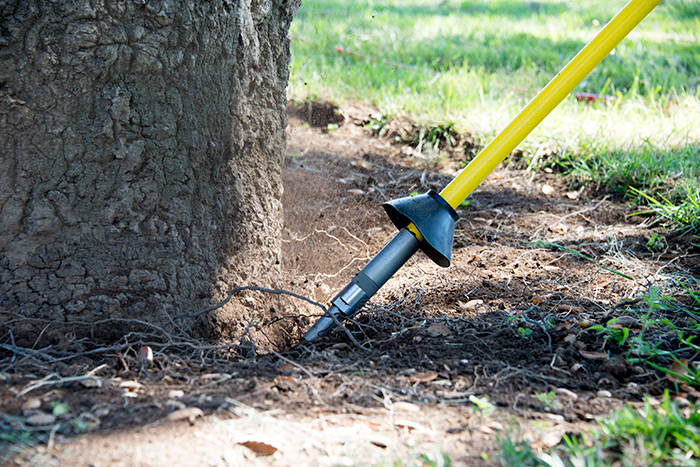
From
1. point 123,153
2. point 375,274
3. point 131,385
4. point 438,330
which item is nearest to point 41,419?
point 131,385

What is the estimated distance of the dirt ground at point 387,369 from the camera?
1224 mm

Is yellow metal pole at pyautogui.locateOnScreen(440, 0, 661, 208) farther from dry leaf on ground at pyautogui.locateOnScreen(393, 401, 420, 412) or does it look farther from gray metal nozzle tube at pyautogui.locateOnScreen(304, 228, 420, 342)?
dry leaf on ground at pyautogui.locateOnScreen(393, 401, 420, 412)

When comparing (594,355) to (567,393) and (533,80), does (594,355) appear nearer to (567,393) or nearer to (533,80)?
(567,393)

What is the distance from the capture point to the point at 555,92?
5.98ft

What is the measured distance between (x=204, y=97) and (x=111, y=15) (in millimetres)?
324

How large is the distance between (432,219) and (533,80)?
9.80ft

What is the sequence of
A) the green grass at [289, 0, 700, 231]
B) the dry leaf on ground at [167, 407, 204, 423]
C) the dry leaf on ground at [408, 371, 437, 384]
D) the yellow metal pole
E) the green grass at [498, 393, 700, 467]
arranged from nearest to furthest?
1. the green grass at [498, 393, 700, 467]
2. the dry leaf on ground at [167, 407, 204, 423]
3. the dry leaf on ground at [408, 371, 437, 384]
4. the yellow metal pole
5. the green grass at [289, 0, 700, 231]

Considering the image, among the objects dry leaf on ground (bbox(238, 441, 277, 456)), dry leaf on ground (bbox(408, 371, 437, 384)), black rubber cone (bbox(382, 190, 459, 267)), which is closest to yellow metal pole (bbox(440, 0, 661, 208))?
black rubber cone (bbox(382, 190, 459, 267))

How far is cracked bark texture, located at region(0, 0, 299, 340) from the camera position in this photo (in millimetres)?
1494

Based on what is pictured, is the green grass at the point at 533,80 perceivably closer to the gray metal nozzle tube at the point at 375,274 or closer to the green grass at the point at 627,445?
the gray metal nozzle tube at the point at 375,274

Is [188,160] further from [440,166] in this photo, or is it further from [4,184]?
[440,166]

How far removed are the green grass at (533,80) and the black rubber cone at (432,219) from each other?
1.35 meters

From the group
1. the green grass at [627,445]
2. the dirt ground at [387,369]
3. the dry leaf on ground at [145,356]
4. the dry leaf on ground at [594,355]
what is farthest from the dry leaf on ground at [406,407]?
the dry leaf on ground at [145,356]

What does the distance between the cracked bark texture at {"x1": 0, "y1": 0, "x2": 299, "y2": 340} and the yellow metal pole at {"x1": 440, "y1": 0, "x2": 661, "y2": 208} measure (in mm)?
733
